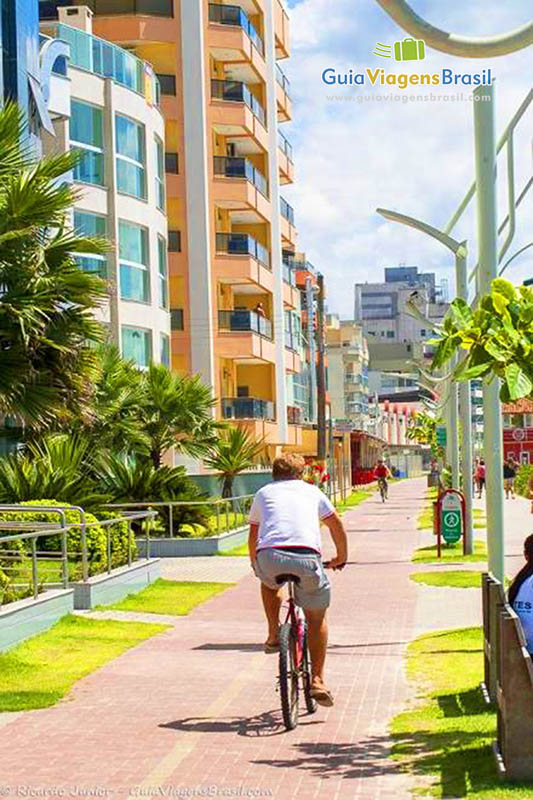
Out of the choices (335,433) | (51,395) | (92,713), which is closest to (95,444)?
(51,395)

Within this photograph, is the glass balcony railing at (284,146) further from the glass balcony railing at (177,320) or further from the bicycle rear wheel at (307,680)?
the bicycle rear wheel at (307,680)

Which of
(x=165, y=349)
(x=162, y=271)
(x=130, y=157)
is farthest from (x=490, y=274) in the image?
(x=165, y=349)

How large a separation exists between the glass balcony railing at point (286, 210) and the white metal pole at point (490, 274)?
4436 cm

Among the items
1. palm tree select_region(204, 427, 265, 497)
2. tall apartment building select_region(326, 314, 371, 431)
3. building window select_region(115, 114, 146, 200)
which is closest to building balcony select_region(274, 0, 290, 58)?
building window select_region(115, 114, 146, 200)

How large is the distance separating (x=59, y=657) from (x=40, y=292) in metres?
4.33

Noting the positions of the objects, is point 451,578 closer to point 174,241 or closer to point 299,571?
point 299,571

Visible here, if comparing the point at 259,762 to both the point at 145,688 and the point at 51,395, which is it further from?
the point at 51,395

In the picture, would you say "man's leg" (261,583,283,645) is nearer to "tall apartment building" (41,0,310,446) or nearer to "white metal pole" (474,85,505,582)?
"white metal pole" (474,85,505,582)

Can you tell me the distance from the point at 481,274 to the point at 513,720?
7702 mm

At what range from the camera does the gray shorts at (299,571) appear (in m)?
9.61

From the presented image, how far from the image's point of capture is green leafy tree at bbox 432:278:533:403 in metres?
8.16

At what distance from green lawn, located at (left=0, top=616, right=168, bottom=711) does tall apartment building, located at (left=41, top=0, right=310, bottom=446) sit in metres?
35.5

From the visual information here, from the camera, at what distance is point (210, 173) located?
5175 cm

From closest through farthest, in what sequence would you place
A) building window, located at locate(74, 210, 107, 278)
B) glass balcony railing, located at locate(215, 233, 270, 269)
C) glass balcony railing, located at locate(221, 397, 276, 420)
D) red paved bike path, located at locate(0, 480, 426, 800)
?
red paved bike path, located at locate(0, 480, 426, 800), building window, located at locate(74, 210, 107, 278), glass balcony railing, located at locate(215, 233, 270, 269), glass balcony railing, located at locate(221, 397, 276, 420)
